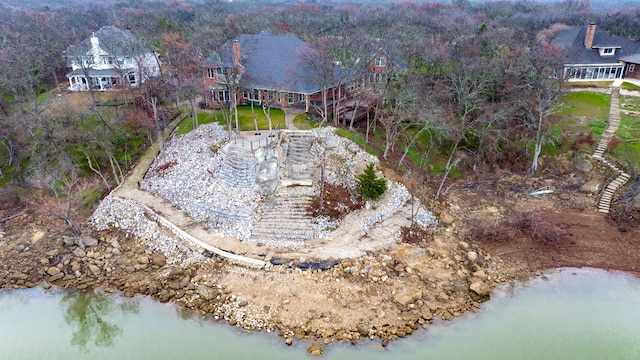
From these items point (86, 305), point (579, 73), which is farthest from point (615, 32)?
point (86, 305)

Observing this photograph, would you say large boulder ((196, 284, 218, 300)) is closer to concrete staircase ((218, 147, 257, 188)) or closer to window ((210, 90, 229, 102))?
concrete staircase ((218, 147, 257, 188))

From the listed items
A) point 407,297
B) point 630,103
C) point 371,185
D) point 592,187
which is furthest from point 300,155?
point 630,103

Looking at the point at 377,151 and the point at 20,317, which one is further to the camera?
the point at 377,151

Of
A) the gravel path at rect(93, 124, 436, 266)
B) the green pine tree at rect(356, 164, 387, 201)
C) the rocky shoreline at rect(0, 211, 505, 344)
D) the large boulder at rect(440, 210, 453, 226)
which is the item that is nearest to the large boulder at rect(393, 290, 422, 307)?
the rocky shoreline at rect(0, 211, 505, 344)

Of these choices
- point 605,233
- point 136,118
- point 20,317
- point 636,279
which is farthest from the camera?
point 136,118

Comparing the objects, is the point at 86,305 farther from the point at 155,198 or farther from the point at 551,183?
the point at 551,183

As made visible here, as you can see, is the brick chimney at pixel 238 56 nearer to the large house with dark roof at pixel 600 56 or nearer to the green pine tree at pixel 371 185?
the green pine tree at pixel 371 185
